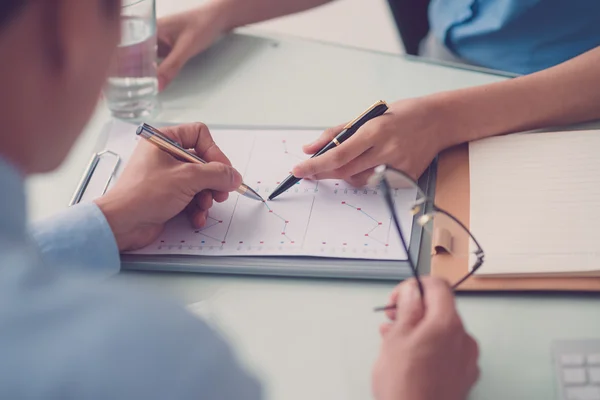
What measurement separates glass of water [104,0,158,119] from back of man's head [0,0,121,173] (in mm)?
530

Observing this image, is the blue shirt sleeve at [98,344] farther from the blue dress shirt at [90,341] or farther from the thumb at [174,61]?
the thumb at [174,61]

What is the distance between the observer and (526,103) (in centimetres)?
90

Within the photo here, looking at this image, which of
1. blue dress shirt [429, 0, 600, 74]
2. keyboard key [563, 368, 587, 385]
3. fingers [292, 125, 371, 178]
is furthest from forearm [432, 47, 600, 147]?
keyboard key [563, 368, 587, 385]

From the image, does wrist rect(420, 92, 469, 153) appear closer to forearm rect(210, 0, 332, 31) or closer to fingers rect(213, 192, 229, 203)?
fingers rect(213, 192, 229, 203)

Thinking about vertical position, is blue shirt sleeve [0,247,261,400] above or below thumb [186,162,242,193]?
below

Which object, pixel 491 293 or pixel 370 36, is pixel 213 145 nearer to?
pixel 491 293

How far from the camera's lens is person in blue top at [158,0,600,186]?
0.86m

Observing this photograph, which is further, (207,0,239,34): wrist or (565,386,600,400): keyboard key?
(207,0,239,34): wrist

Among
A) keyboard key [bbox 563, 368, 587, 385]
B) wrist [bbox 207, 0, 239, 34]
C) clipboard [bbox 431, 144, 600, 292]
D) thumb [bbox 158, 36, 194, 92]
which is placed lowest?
keyboard key [bbox 563, 368, 587, 385]

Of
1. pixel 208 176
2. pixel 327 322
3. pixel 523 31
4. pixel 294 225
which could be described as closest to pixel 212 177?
pixel 208 176

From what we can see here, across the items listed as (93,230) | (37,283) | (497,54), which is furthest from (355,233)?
(497,54)

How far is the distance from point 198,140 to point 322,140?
0.15m

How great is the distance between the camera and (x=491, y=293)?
2.32 ft

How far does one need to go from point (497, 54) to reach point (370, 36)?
1105mm
